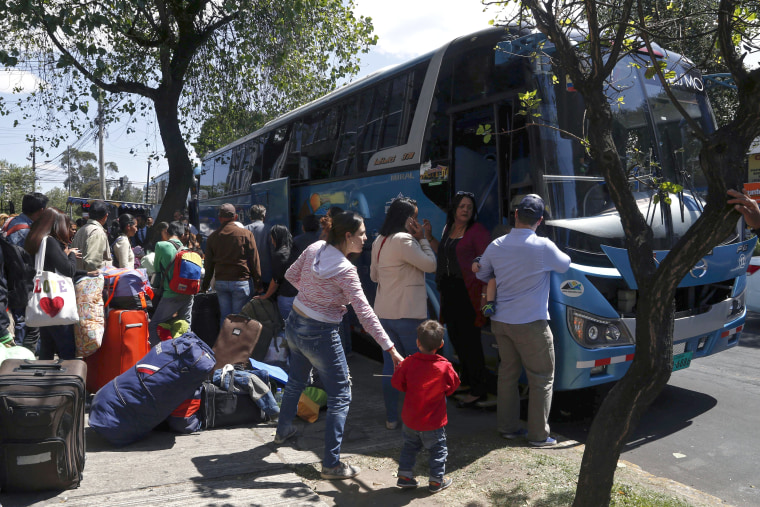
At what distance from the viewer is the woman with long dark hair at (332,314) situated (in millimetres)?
4207

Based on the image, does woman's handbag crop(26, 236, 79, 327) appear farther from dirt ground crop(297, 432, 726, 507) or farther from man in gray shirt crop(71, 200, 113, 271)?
dirt ground crop(297, 432, 726, 507)

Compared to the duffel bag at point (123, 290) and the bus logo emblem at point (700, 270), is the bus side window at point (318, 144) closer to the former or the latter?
the duffel bag at point (123, 290)

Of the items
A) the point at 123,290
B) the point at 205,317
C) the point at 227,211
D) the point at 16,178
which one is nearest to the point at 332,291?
the point at 123,290

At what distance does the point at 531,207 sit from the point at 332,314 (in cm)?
176

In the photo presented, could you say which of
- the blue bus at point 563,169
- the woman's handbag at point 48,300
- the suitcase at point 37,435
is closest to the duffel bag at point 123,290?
the woman's handbag at point 48,300

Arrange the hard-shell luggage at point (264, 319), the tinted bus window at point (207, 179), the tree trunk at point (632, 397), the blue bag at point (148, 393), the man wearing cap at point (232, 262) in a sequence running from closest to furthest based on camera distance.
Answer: the tree trunk at point (632, 397), the blue bag at point (148, 393), the hard-shell luggage at point (264, 319), the man wearing cap at point (232, 262), the tinted bus window at point (207, 179)

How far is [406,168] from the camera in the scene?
22.0 feet

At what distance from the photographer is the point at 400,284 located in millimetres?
5191

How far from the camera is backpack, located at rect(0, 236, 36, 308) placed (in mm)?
4984

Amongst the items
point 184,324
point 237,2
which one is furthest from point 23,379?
point 237,2

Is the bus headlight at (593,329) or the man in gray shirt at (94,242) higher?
the man in gray shirt at (94,242)

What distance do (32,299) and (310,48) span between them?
12989mm

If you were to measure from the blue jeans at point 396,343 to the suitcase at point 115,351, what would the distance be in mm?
2454

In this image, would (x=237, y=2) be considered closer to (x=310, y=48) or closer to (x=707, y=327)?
(x=310, y=48)
